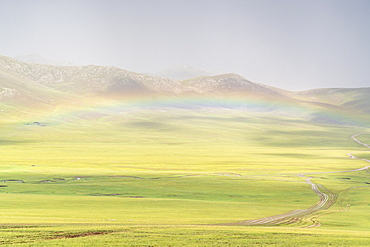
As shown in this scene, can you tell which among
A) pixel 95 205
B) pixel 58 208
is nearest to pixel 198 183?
pixel 95 205

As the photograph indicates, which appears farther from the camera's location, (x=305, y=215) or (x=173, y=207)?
(x=173, y=207)

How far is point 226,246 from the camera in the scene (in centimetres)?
3362

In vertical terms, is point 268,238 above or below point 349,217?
above

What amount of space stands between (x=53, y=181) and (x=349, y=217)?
60661mm

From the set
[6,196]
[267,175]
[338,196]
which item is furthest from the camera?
[267,175]

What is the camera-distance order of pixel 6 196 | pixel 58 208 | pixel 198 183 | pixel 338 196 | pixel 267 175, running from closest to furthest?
pixel 58 208, pixel 6 196, pixel 338 196, pixel 198 183, pixel 267 175

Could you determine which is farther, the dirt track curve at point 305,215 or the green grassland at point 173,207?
the dirt track curve at point 305,215

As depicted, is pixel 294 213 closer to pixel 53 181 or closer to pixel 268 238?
pixel 268 238

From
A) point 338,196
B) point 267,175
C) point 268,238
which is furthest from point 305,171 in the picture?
point 268,238

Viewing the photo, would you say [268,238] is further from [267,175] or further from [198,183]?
[267,175]

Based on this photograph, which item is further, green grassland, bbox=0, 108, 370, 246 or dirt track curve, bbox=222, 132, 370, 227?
dirt track curve, bbox=222, 132, 370, 227

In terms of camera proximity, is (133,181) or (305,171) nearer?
(133,181)

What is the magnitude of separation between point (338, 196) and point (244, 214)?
32858mm

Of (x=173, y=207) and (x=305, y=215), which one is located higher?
(x=173, y=207)
